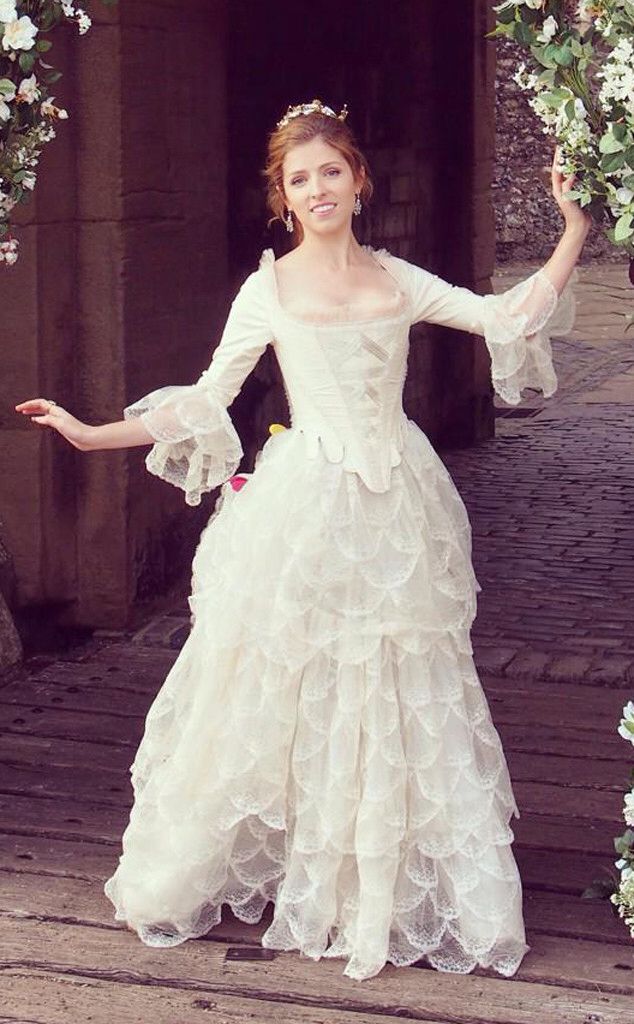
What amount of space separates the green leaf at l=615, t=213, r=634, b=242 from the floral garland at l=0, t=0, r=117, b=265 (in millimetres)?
1318

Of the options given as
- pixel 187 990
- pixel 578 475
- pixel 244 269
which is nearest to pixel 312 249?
pixel 187 990

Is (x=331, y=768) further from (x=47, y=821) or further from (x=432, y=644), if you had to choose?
(x=47, y=821)

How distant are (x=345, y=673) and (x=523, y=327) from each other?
834 mm

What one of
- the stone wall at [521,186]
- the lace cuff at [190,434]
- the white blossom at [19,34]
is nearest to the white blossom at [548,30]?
the lace cuff at [190,434]

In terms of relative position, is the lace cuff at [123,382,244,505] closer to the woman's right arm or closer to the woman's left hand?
the woman's right arm

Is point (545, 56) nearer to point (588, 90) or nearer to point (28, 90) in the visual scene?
point (588, 90)

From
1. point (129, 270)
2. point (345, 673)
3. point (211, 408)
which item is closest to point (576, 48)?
point (211, 408)

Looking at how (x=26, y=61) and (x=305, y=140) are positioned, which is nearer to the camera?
(x=305, y=140)

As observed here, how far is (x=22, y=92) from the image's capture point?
4086mm

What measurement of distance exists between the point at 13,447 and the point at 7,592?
51cm

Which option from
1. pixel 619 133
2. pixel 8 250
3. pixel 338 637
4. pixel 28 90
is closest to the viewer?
pixel 619 133

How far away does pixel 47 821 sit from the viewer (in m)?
4.72

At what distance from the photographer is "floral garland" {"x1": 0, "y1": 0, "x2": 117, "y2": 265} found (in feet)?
13.0

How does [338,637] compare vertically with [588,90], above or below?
below
